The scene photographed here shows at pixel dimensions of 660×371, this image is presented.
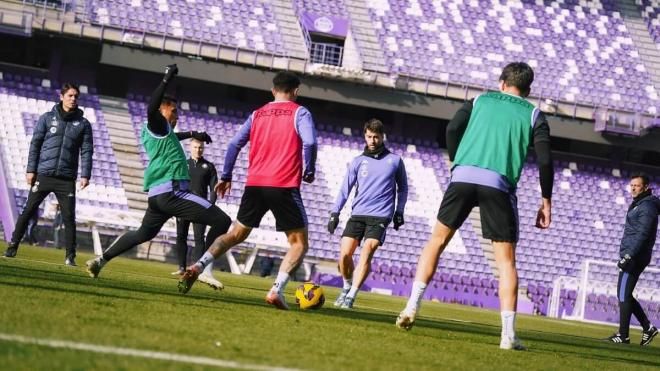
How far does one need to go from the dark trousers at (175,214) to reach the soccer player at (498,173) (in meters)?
2.85

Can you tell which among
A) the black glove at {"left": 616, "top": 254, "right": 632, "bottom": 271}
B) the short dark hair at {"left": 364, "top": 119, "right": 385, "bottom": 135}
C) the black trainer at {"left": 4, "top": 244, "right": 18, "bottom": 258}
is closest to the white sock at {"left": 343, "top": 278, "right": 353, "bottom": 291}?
the short dark hair at {"left": 364, "top": 119, "right": 385, "bottom": 135}

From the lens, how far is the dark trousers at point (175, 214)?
988 centimetres

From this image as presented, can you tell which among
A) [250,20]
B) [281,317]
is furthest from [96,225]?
[281,317]

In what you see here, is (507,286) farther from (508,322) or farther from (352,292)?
(352,292)

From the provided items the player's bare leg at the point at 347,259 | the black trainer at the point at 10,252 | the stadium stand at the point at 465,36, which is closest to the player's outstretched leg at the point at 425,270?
the player's bare leg at the point at 347,259

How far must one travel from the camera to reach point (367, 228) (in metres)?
11.8

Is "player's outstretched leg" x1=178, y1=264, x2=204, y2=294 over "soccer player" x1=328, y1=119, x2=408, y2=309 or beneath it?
beneath

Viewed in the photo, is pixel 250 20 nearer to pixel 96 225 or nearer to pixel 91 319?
pixel 96 225

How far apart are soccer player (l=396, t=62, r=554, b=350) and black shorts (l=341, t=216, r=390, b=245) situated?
155 inches

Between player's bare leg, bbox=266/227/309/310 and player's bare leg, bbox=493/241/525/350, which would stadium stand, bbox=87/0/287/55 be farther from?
player's bare leg, bbox=493/241/525/350

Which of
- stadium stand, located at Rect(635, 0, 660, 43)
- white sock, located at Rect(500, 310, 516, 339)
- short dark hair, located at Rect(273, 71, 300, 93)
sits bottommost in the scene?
white sock, located at Rect(500, 310, 516, 339)

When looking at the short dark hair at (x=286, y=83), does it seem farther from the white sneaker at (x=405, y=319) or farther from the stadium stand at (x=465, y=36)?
the stadium stand at (x=465, y=36)

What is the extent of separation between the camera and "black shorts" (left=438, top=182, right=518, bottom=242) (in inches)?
291

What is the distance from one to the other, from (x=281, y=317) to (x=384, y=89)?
75.8 ft
